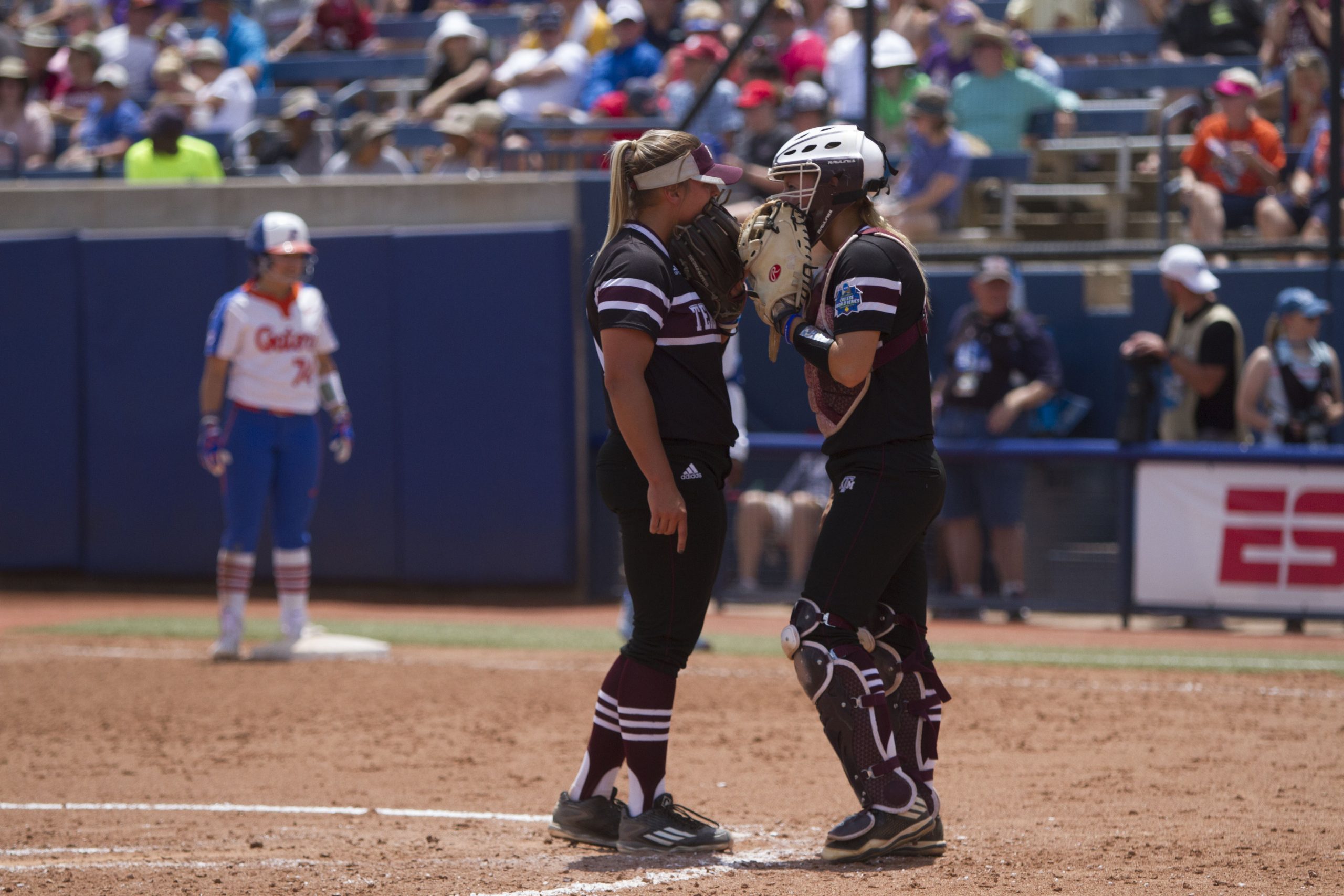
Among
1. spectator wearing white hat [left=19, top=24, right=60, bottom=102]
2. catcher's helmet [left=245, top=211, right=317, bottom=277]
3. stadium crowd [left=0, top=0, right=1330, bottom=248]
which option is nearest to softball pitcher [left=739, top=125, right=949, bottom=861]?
catcher's helmet [left=245, top=211, right=317, bottom=277]

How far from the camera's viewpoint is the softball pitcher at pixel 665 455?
15.0 ft

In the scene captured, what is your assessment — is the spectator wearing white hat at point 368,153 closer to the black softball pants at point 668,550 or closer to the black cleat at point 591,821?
the black softball pants at point 668,550

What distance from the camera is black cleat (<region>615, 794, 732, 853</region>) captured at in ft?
15.3

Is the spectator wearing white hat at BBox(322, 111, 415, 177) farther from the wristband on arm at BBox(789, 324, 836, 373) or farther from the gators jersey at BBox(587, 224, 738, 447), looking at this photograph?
the wristband on arm at BBox(789, 324, 836, 373)

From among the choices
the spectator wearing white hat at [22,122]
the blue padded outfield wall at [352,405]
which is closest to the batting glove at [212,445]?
the blue padded outfield wall at [352,405]

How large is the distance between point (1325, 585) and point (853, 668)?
231 inches

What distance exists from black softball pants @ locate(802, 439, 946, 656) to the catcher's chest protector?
12cm

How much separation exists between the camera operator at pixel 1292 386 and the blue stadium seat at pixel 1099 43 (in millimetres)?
4257

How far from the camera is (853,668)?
4465mm

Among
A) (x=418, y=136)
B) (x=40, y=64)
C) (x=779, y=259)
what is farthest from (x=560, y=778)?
(x=40, y=64)

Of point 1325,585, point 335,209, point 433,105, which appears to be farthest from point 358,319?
point 1325,585

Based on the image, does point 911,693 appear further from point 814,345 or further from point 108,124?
point 108,124

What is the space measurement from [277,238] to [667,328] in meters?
4.59

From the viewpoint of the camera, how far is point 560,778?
6047 millimetres
